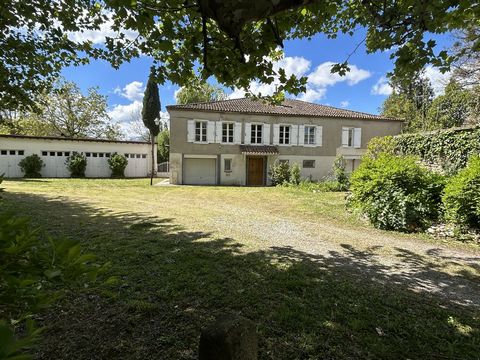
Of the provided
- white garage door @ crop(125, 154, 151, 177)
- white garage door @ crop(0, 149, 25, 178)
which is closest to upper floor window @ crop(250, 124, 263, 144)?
white garage door @ crop(125, 154, 151, 177)

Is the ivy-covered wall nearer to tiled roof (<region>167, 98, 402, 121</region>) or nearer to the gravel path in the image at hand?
the gravel path

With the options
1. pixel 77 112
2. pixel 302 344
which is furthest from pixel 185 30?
pixel 77 112

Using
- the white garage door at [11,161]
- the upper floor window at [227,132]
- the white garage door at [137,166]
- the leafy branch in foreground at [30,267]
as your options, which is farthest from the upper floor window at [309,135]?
the leafy branch in foreground at [30,267]

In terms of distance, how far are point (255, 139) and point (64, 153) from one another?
1426 centimetres

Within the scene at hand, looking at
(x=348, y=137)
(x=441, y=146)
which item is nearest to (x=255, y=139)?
(x=348, y=137)

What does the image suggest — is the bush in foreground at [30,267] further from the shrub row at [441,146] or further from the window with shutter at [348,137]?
the window with shutter at [348,137]

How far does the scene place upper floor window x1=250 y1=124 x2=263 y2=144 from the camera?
2027cm

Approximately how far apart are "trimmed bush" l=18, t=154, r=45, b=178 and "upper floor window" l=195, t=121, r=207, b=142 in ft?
37.8

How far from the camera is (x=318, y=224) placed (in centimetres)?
760

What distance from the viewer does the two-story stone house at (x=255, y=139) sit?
19.1 meters

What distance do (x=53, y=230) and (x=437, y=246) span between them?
784 centimetres

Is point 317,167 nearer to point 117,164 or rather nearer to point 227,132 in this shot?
point 227,132

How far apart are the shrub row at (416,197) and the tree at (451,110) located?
58.3 ft

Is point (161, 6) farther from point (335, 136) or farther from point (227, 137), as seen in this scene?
point (335, 136)
